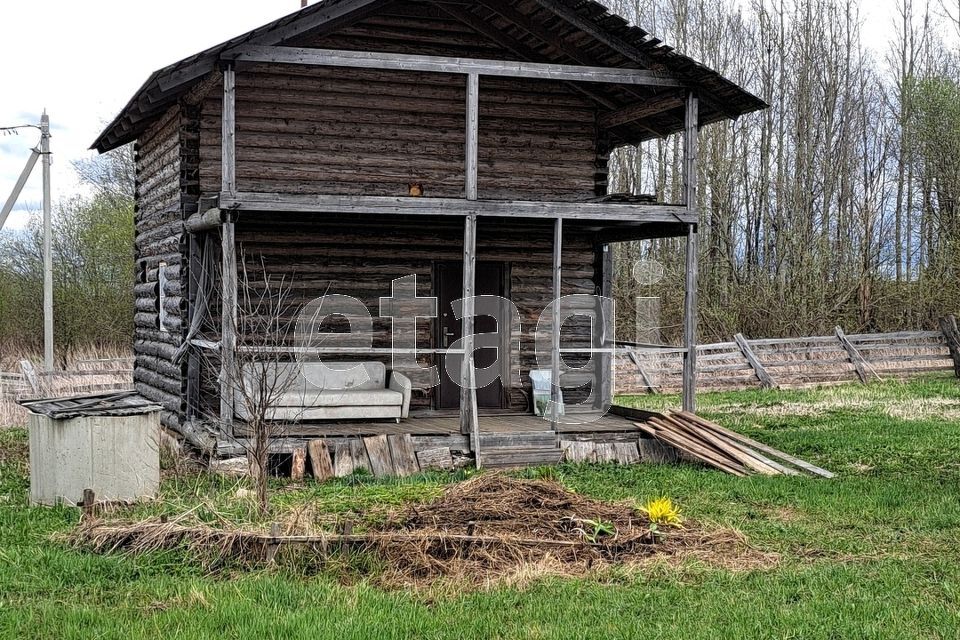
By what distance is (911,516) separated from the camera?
1014 cm

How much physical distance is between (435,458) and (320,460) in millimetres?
1393

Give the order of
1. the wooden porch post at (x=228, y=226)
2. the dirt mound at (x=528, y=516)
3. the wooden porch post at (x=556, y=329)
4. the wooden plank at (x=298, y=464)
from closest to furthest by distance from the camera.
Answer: the dirt mound at (x=528, y=516), the wooden porch post at (x=228, y=226), the wooden plank at (x=298, y=464), the wooden porch post at (x=556, y=329)

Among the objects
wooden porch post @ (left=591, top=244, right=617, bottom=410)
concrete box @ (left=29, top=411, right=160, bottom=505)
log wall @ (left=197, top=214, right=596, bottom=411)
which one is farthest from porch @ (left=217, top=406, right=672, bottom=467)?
concrete box @ (left=29, top=411, right=160, bottom=505)

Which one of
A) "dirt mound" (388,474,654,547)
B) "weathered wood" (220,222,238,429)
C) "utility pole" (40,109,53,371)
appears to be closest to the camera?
"dirt mound" (388,474,654,547)

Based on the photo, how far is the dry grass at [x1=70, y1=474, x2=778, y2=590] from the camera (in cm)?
789

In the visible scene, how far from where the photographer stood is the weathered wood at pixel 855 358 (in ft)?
77.6

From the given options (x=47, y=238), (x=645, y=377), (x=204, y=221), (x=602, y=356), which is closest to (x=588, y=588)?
(x=204, y=221)

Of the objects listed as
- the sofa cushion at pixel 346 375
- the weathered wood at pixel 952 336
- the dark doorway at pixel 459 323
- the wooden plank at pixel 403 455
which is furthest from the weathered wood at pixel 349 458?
the weathered wood at pixel 952 336

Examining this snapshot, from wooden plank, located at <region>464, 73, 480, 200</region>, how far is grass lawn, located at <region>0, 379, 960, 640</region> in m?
3.64

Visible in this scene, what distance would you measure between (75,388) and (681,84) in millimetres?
14189

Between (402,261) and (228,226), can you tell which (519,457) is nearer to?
(402,261)

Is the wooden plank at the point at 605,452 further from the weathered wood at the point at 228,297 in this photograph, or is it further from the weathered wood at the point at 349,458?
the weathered wood at the point at 228,297

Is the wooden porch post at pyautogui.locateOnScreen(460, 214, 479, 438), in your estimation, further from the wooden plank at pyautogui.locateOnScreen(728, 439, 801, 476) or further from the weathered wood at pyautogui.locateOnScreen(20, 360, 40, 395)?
the weathered wood at pyautogui.locateOnScreen(20, 360, 40, 395)

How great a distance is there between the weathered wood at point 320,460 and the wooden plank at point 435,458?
3.56 ft
